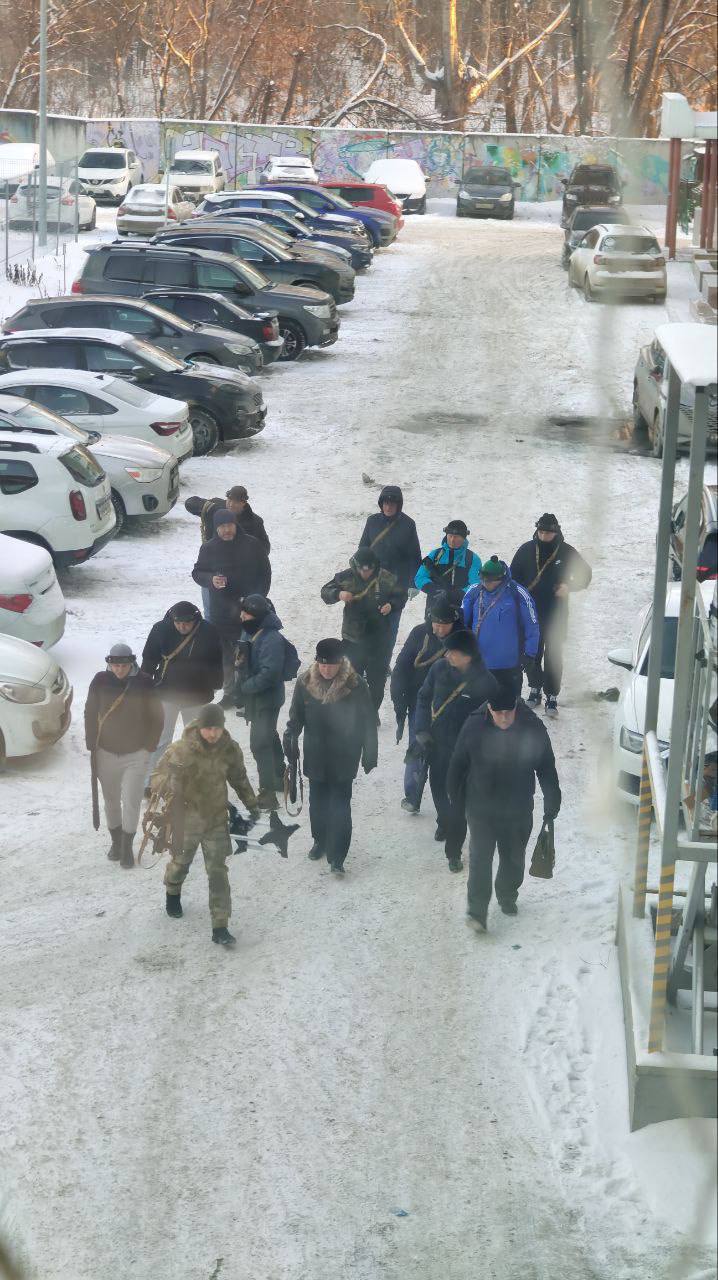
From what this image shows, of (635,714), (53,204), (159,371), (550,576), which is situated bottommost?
(635,714)

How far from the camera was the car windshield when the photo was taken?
43938 millimetres

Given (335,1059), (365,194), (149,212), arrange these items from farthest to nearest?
1. (365,194)
2. (149,212)
3. (335,1059)

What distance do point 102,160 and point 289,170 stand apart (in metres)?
5.58

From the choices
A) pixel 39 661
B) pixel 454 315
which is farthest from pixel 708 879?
pixel 454 315

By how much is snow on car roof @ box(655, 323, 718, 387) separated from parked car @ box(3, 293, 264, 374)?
14597 millimetres

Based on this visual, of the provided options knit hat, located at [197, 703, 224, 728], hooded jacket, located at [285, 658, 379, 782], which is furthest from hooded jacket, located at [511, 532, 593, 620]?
knit hat, located at [197, 703, 224, 728]

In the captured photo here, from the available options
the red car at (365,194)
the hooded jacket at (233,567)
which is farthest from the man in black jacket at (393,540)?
the red car at (365,194)

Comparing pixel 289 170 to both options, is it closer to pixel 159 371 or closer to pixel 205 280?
pixel 205 280

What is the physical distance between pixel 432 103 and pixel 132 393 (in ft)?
204

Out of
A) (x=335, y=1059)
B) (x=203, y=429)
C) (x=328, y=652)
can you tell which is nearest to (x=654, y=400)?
(x=203, y=429)

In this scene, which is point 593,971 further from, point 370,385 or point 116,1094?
point 370,385

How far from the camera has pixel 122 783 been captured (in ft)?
29.2

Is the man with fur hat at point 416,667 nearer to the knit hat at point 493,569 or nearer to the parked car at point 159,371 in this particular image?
the knit hat at point 493,569

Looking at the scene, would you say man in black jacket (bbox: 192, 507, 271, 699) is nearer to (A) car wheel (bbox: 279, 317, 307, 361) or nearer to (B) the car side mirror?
(B) the car side mirror
